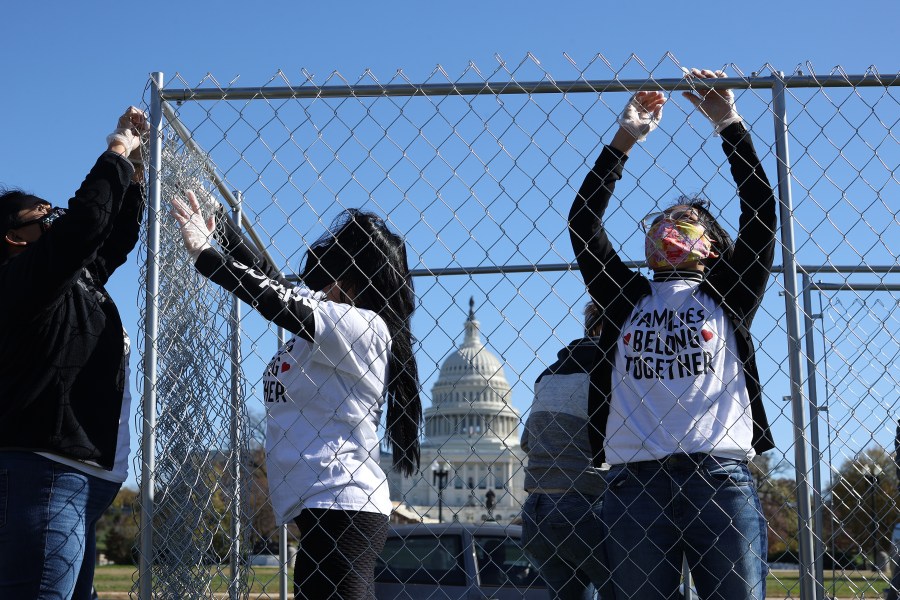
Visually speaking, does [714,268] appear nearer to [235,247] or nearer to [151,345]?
[235,247]

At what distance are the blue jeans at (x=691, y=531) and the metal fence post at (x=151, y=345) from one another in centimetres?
142

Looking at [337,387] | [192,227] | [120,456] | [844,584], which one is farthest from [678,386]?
[844,584]

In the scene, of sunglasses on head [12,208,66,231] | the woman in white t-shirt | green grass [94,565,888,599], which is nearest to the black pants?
the woman in white t-shirt

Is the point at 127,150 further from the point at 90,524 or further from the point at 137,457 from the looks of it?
the point at 90,524

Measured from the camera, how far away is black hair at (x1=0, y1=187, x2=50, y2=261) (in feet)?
9.68

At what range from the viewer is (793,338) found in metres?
2.94

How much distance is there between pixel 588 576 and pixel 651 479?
110 cm

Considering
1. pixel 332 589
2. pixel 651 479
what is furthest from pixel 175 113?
pixel 651 479

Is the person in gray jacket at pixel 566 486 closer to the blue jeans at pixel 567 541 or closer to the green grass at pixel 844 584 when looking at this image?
the blue jeans at pixel 567 541

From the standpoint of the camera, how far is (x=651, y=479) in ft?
9.15

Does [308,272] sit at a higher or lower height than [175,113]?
lower

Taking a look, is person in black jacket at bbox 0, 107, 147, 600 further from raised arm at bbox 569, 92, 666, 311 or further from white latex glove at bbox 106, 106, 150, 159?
raised arm at bbox 569, 92, 666, 311

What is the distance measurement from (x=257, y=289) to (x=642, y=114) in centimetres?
132

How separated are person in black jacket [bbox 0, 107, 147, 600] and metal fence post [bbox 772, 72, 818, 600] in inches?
77.9
